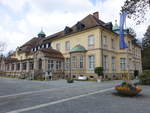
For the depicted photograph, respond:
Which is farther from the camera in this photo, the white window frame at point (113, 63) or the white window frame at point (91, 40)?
the white window frame at point (113, 63)

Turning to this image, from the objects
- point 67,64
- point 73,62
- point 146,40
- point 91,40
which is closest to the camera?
point 91,40

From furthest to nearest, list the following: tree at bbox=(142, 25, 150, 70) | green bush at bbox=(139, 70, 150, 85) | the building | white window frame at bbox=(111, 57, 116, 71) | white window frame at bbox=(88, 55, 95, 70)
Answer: tree at bbox=(142, 25, 150, 70)
white window frame at bbox=(111, 57, 116, 71)
white window frame at bbox=(88, 55, 95, 70)
the building
green bush at bbox=(139, 70, 150, 85)

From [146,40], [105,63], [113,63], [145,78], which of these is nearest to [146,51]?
[146,40]

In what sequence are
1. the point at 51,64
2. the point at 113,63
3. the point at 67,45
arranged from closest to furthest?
the point at 51,64, the point at 113,63, the point at 67,45

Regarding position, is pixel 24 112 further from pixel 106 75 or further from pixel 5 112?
pixel 106 75

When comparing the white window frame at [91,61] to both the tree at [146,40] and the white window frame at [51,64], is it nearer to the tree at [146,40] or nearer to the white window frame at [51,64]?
the white window frame at [51,64]

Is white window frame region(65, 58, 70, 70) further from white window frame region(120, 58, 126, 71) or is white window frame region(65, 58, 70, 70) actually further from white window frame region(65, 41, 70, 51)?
white window frame region(120, 58, 126, 71)

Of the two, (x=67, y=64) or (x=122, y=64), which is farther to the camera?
(x=67, y=64)

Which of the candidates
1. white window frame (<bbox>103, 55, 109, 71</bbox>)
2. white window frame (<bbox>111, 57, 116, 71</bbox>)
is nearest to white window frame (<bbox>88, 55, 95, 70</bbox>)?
white window frame (<bbox>103, 55, 109, 71</bbox>)

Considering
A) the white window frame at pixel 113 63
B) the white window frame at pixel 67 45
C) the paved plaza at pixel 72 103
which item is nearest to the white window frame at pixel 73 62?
the white window frame at pixel 67 45

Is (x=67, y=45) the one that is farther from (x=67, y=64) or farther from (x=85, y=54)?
(x=85, y=54)

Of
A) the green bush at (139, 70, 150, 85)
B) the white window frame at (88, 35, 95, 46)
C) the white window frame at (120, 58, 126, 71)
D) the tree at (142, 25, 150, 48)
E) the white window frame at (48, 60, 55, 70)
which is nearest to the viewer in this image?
the green bush at (139, 70, 150, 85)

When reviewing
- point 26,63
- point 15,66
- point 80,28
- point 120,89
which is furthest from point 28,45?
point 120,89

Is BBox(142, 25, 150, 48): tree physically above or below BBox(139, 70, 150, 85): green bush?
above
